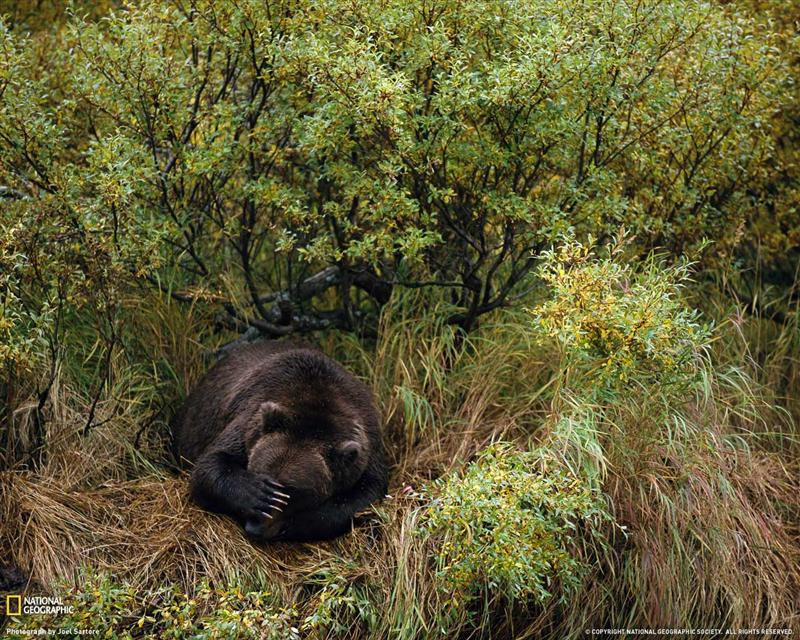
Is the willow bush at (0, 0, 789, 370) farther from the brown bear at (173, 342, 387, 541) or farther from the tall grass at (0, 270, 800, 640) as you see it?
the brown bear at (173, 342, 387, 541)

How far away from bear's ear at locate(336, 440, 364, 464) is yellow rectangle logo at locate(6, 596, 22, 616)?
1.94 metres

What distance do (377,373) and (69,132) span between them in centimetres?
297

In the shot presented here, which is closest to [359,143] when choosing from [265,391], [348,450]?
[265,391]

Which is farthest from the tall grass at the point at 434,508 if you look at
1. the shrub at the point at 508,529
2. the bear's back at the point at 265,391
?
the bear's back at the point at 265,391

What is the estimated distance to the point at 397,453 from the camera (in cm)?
706

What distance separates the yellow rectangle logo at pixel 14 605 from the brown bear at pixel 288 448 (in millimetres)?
1172

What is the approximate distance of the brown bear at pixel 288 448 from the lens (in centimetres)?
600

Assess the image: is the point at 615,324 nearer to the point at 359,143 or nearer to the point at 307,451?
the point at 307,451

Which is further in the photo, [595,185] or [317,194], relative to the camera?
[317,194]

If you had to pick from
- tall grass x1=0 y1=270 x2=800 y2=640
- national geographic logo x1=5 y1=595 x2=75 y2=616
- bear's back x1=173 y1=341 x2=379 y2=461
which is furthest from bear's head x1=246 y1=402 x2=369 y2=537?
national geographic logo x1=5 y1=595 x2=75 y2=616

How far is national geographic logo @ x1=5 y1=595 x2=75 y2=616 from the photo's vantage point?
5.50m

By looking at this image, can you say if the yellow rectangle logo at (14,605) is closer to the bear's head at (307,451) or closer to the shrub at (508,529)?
the bear's head at (307,451)

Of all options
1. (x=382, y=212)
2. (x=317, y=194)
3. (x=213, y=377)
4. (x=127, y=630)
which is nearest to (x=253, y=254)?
(x=317, y=194)

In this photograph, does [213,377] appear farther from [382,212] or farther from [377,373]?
[382,212]
